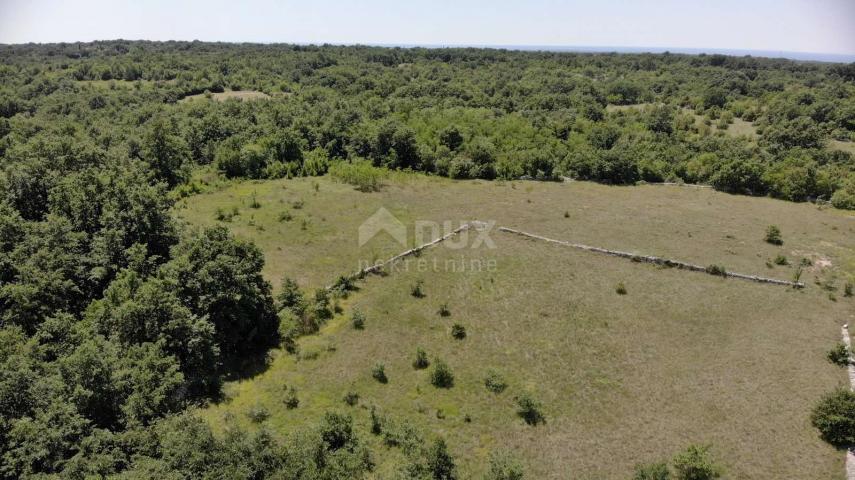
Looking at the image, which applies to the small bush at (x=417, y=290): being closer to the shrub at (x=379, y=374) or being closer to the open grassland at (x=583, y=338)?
the open grassland at (x=583, y=338)

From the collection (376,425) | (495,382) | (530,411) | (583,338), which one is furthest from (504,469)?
(583,338)

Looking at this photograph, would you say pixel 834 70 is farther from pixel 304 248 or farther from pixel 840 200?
pixel 304 248

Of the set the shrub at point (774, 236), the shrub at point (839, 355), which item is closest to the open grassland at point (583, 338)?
the shrub at point (839, 355)

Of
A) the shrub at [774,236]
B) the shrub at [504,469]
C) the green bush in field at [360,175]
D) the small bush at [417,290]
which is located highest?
the green bush in field at [360,175]

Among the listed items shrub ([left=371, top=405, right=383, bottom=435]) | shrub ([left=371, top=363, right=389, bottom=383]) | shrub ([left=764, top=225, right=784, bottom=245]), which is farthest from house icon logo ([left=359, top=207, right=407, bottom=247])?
shrub ([left=764, top=225, right=784, bottom=245])

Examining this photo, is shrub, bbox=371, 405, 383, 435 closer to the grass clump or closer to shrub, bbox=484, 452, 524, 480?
the grass clump

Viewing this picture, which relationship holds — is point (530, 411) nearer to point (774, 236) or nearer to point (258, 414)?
point (258, 414)
